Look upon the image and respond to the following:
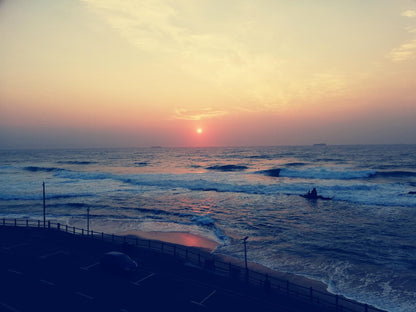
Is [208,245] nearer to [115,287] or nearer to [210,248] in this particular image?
[210,248]

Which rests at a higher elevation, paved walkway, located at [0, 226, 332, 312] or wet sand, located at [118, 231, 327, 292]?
paved walkway, located at [0, 226, 332, 312]

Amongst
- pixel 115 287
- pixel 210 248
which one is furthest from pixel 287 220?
pixel 115 287

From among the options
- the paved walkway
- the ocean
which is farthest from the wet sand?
the paved walkway

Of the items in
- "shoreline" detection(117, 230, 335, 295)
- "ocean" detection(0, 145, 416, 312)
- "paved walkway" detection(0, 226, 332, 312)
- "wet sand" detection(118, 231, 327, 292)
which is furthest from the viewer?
"ocean" detection(0, 145, 416, 312)

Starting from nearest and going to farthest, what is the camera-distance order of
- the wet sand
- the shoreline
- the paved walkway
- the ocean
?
1. the paved walkway
2. the shoreline
3. the wet sand
4. the ocean

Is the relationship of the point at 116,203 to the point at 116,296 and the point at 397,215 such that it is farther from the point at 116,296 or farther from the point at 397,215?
the point at 397,215

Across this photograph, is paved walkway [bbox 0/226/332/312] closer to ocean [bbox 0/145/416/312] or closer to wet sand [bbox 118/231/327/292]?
wet sand [bbox 118/231/327/292]

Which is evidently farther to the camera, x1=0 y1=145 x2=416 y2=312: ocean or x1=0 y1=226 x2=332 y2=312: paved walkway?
x1=0 y1=145 x2=416 y2=312: ocean

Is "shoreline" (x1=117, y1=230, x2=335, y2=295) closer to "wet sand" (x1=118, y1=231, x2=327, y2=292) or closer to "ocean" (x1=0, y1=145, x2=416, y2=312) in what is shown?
"wet sand" (x1=118, y1=231, x2=327, y2=292)

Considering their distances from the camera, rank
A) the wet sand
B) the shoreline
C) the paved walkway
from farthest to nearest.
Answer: the wet sand
the shoreline
the paved walkway

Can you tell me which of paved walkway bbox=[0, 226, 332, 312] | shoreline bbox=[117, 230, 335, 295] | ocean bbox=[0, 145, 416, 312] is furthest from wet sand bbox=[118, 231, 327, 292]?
paved walkway bbox=[0, 226, 332, 312]

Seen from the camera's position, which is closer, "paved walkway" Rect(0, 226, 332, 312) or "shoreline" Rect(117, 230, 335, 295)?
"paved walkway" Rect(0, 226, 332, 312)

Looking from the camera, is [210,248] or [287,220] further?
[287,220]

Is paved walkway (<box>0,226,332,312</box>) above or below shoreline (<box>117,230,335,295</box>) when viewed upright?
above
